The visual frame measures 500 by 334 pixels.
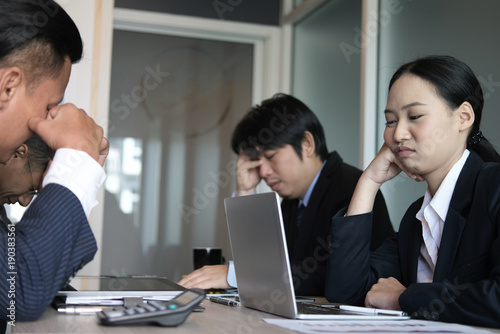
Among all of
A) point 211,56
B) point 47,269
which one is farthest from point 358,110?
point 47,269

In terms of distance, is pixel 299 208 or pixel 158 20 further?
pixel 158 20

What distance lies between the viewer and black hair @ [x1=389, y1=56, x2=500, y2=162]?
1.56 metres

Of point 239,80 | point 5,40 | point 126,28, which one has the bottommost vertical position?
point 5,40

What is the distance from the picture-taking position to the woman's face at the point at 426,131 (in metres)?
1.53

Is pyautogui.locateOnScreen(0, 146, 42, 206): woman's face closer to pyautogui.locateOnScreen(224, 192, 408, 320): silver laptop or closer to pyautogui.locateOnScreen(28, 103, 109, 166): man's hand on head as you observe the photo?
pyautogui.locateOnScreen(28, 103, 109, 166): man's hand on head

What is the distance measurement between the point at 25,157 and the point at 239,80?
246 centimetres

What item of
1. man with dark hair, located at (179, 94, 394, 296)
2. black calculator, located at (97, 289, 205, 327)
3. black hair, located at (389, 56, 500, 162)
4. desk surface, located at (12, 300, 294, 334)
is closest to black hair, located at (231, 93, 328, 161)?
man with dark hair, located at (179, 94, 394, 296)

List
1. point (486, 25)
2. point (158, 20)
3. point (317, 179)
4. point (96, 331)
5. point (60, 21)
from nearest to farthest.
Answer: point (96, 331) → point (60, 21) → point (486, 25) → point (317, 179) → point (158, 20)

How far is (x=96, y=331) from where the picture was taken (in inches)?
35.7

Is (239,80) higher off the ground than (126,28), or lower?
lower

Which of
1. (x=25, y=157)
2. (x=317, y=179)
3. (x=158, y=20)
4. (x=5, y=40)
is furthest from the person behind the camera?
(x=158, y=20)

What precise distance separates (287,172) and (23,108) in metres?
1.47

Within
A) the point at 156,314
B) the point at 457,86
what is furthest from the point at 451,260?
the point at 156,314

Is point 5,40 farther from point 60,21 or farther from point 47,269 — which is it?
point 47,269
